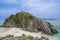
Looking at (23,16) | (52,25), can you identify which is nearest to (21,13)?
(23,16)

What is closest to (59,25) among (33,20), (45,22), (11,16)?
(45,22)

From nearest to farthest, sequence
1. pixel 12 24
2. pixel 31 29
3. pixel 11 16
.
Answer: pixel 31 29, pixel 12 24, pixel 11 16

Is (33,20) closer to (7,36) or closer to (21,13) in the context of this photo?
(21,13)

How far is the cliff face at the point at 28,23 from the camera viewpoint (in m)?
13.6

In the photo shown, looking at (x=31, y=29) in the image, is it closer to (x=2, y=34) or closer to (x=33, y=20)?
(x=33, y=20)

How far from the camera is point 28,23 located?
13773mm

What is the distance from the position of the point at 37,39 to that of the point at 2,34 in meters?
2.19

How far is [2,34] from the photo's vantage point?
11.7m

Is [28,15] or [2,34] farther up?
[28,15]

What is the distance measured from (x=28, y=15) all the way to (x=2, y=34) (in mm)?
3464

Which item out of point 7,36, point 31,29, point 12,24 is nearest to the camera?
point 7,36

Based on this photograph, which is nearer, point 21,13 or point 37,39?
point 37,39

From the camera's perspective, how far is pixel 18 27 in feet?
44.2

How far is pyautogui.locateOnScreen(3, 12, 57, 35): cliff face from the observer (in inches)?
537
